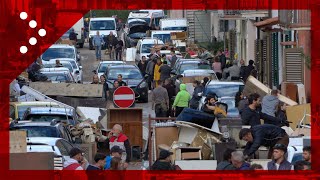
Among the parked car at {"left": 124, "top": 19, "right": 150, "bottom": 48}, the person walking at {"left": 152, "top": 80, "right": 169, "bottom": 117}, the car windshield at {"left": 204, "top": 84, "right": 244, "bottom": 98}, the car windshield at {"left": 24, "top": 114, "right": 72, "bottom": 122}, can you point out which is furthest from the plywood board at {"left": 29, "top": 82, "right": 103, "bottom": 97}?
the parked car at {"left": 124, "top": 19, "right": 150, "bottom": 48}

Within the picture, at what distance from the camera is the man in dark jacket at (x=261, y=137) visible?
15188 mm

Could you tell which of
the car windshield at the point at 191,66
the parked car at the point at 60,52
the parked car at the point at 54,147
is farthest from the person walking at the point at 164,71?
the parked car at the point at 54,147

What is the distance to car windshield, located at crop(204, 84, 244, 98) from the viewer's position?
88.5ft

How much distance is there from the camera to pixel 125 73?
1416 inches

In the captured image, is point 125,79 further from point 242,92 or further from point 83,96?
point 242,92

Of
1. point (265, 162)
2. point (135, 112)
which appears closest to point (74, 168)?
point (265, 162)

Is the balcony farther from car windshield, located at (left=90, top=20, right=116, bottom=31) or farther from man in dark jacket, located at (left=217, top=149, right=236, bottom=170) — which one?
car windshield, located at (left=90, top=20, right=116, bottom=31)

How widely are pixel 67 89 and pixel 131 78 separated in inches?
254

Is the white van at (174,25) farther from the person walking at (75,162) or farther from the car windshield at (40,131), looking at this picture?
the person walking at (75,162)

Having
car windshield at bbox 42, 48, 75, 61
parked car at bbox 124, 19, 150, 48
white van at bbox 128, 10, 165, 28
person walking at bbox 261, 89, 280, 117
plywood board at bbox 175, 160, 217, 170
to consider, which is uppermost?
white van at bbox 128, 10, 165, 28

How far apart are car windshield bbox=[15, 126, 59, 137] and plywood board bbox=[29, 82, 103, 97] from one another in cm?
1051

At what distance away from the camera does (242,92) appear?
27078mm

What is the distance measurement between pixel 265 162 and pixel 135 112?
7808 millimetres

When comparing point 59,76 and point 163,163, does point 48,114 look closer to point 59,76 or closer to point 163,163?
point 163,163
